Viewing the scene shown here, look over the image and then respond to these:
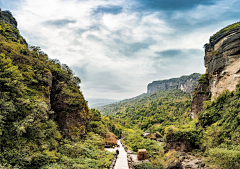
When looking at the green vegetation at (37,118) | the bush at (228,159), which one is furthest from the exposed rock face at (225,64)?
the green vegetation at (37,118)

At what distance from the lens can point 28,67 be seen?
14.9 metres

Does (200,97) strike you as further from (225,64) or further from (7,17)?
(7,17)

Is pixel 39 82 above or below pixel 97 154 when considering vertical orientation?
above

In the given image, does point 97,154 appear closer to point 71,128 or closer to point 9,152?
point 71,128

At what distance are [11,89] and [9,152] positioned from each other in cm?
514

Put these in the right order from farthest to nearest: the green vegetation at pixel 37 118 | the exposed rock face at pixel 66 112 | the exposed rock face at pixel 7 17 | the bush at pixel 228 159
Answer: the exposed rock face at pixel 7 17
the exposed rock face at pixel 66 112
the bush at pixel 228 159
the green vegetation at pixel 37 118

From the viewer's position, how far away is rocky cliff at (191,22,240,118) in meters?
25.9

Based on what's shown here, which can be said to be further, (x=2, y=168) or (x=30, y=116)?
(x=30, y=116)

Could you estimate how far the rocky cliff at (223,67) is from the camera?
85.0 feet

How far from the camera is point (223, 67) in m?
28.0

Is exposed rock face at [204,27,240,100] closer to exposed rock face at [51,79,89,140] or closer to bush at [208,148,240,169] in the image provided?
bush at [208,148,240,169]

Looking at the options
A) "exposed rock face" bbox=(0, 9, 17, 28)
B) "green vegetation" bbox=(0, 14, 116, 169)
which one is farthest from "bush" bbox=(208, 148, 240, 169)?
"exposed rock face" bbox=(0, 9, 17, 28)

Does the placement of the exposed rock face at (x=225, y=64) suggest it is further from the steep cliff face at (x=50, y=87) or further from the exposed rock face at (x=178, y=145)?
the steep cliff face at (x=50, y=87)

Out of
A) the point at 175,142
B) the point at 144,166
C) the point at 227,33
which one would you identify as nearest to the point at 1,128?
the point at 144,166
